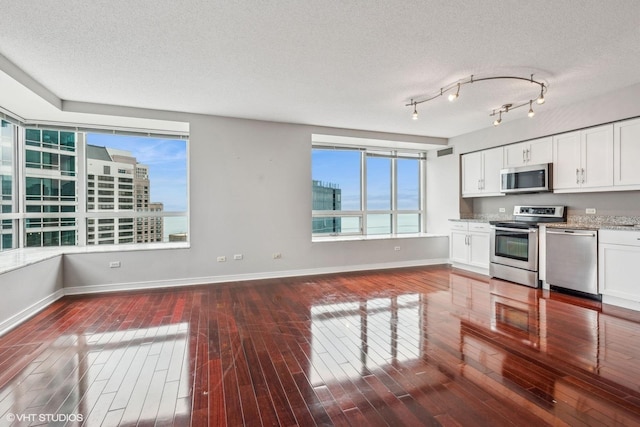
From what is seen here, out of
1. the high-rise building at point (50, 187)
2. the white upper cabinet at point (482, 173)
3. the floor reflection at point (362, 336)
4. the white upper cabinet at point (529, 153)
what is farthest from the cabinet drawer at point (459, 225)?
the high-rise building at point (50, 187)

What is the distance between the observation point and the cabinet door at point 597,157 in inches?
155

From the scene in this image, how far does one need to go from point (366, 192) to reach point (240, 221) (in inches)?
109

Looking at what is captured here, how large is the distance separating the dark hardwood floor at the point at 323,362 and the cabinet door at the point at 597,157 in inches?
61.7

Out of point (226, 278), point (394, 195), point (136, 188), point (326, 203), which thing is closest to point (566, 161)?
point (394, 195)

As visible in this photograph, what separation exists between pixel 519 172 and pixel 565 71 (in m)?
2.05

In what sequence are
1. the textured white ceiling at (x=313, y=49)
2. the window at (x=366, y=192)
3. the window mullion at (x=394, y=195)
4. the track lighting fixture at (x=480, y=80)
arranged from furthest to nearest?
the window mullion at (x=394, y=195)
the window at (x=366, y=192)
the track lighting fixture at (x=480, y=80)
the textured white ceiling at (x=313, y=49)

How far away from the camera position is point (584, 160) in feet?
13.9

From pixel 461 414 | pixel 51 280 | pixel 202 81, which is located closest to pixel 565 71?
pixel 461 414

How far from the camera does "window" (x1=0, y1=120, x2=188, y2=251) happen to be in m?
4.31

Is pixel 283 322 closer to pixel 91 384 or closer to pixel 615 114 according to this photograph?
pixel 91 384

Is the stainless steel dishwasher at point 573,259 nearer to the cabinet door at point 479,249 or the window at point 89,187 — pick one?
the cabinet door at point 479,249

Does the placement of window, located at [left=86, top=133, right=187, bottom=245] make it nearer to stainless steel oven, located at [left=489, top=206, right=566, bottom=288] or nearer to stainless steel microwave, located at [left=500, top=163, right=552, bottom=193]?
stainless steel oven, located at [left=489, top=206, right=566, bottom=288]

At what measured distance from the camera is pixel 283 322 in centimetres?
318

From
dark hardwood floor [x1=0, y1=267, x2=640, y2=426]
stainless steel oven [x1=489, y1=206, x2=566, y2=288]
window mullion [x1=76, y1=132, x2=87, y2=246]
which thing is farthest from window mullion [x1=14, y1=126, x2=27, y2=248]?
stainless steel oven [x1=489, y1=206, x2=566, y2=288]
